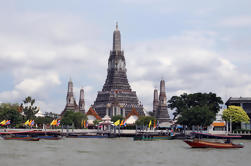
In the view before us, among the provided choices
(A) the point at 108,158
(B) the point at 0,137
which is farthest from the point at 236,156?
(B) the point at 0,137

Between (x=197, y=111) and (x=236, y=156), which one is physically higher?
(x=197, y=111)

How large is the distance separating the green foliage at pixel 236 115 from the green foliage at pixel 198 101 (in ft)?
48.4

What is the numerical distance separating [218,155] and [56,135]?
54845mm

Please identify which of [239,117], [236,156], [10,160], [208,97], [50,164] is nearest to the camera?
[50,164]

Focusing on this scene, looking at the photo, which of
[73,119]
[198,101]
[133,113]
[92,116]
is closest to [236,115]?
[198,101]

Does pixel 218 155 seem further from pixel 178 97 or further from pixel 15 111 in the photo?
pixel 15 111

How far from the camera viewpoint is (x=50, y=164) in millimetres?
53219

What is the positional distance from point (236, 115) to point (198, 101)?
77.3 feet

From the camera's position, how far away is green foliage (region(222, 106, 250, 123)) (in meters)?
122

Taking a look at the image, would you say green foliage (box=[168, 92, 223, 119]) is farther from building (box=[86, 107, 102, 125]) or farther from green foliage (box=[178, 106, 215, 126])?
building (box=[86, 107, 102, 125])

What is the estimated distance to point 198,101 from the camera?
145m

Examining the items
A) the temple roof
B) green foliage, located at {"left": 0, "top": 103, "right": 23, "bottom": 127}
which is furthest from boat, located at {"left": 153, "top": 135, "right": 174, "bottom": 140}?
the temple roof

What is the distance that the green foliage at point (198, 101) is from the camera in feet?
467

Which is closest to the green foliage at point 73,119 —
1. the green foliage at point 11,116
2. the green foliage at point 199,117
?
the green foliage at point 11,116
